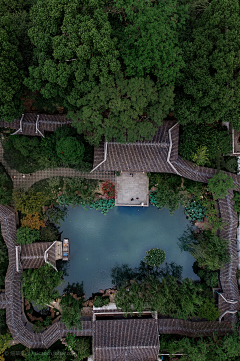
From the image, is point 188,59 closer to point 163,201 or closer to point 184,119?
point 184,119

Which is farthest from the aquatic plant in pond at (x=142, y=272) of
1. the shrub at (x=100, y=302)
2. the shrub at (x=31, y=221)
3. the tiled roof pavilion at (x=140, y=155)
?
the tiled roof pavilion at (x=140, y=155)

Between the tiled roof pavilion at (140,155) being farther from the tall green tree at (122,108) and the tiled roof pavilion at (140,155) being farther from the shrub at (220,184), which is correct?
the shrub at (220,184)

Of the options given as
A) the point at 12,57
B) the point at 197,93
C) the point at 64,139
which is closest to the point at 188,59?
the point at 197,93

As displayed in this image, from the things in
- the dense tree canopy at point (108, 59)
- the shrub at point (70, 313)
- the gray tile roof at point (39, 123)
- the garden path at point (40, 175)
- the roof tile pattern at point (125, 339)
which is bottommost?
the roof tile pattern at point (125, 339)

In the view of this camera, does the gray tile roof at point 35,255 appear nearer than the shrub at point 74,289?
Yes

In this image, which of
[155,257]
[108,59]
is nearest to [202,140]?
[108,59]

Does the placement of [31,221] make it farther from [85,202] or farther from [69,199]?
[85,202]
